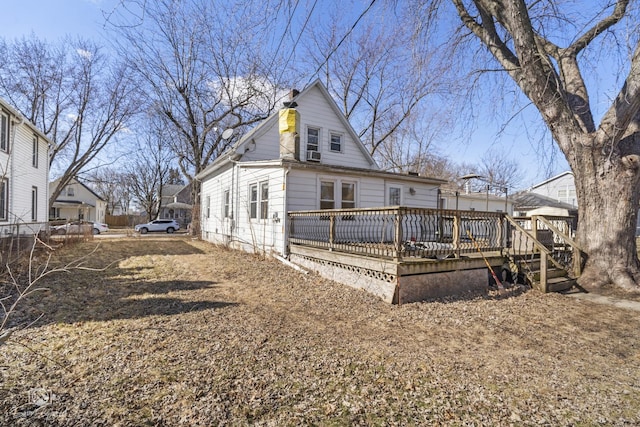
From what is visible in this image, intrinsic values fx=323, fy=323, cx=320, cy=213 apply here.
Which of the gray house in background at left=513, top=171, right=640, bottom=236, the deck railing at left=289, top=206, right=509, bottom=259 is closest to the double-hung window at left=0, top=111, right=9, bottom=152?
the deck railing at left=289, top=206, right=509, bottom=259

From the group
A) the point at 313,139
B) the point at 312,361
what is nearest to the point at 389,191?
the point at 313,139

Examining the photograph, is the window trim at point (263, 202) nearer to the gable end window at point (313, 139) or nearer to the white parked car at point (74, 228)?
the gable end window at point (313, 139)

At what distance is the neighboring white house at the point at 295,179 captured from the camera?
9.79 meters

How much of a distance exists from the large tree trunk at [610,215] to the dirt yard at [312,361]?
1.78 m

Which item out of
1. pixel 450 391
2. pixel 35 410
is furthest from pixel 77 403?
pixel 450 391

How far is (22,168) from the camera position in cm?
1466

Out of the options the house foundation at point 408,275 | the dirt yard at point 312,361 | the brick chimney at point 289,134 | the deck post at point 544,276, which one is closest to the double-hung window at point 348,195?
the brick chimney at point 289,134

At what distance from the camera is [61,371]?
3.19 meters

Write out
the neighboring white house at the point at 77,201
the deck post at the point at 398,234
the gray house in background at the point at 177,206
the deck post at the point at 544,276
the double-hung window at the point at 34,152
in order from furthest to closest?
the gray house in background at the point at 177,206 → the neighboring white house at the point at 77,201 → the double-hung window at the point at 34,152 → the deck post at the point at 544,276 → the deck post at the point at 398,234

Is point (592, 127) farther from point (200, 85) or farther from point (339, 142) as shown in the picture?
point (200, 85)

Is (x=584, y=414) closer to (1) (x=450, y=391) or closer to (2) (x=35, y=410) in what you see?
(1) (x=450, y=391)

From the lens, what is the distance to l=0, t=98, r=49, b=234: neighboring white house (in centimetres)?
1278

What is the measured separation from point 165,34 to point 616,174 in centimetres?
2191

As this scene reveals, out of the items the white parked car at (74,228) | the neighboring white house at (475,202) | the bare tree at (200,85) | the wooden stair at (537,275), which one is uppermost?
the bare tree at (200,85)
